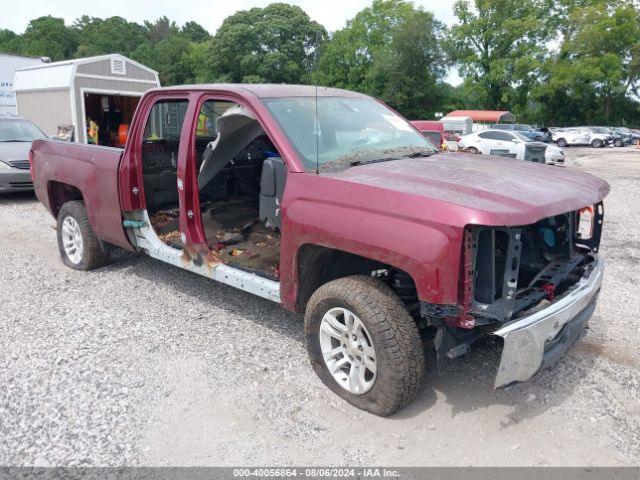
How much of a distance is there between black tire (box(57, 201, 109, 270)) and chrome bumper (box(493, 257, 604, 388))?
435cm

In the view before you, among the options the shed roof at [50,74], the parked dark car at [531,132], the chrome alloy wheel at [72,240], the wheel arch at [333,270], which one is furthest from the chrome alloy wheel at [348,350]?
the parked dark car at [531,132]

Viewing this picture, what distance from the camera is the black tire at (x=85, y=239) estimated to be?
18.5 feet

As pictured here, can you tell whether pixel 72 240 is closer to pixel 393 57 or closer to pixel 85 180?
pixel 85 180

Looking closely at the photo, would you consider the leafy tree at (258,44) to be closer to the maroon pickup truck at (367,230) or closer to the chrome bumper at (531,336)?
the maroon pickup truck at (367,230)

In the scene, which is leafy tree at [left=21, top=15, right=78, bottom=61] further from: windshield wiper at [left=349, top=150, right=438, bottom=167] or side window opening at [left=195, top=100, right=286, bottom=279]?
windshield wiper at [left=349, top=150, right=438, bottom=167]

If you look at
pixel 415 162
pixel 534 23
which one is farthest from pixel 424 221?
pixel 534 23

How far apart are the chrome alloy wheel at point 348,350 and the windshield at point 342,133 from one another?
96cm

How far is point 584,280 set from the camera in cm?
349

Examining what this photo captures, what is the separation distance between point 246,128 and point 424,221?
2.38 meters

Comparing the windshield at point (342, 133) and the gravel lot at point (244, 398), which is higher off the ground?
the windshield at point (342, 133)

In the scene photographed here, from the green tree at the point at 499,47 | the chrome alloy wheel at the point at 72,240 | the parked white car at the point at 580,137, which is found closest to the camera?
the chrome alloy wheel at the point at 72,240

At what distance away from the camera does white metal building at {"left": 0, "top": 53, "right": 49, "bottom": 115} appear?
19281mm

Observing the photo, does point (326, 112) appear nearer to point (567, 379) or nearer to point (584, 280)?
point (584, 280)

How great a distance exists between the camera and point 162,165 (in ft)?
17.6
